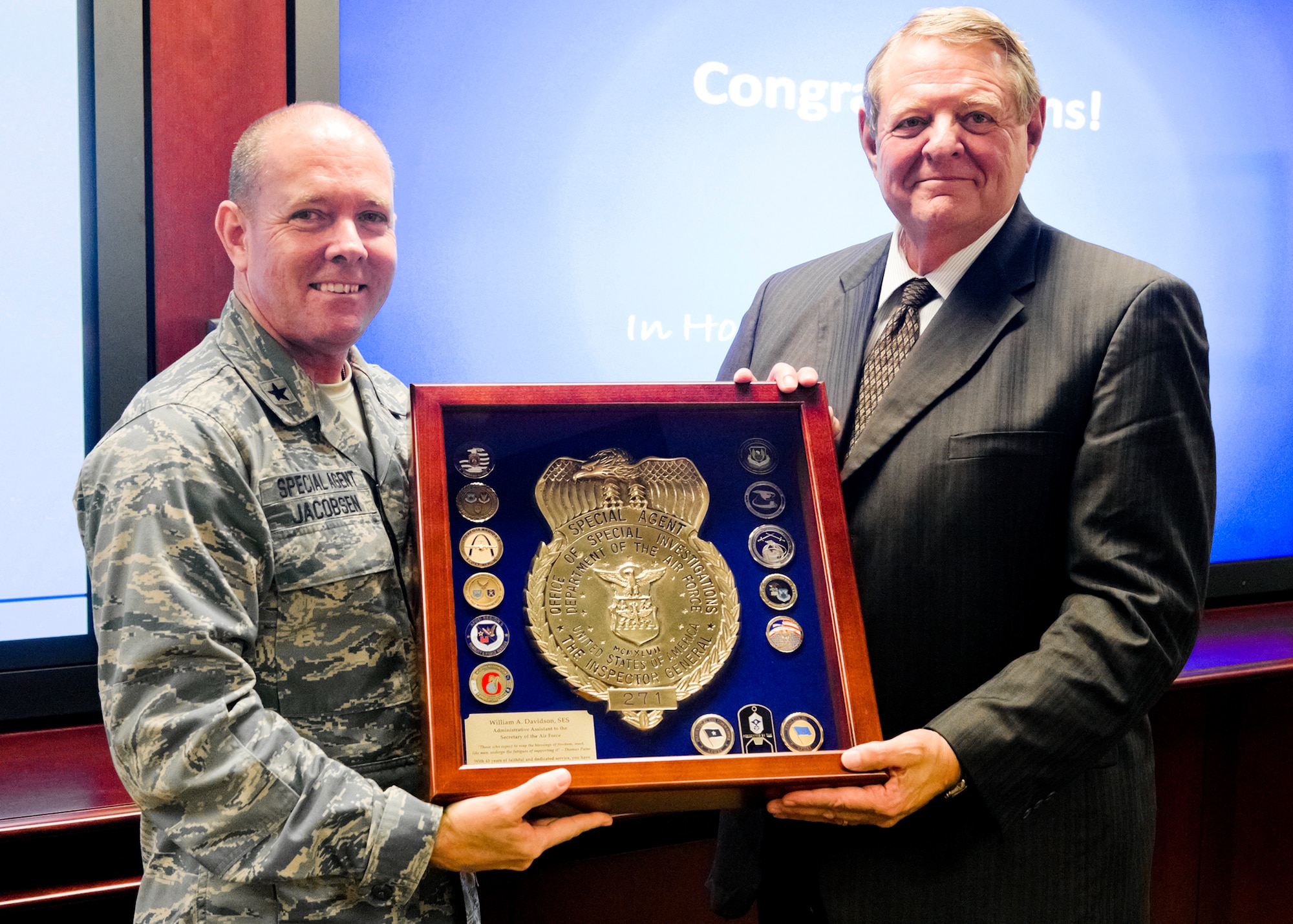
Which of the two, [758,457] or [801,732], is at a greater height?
[758,457]

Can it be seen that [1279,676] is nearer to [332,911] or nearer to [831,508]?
[831,508]

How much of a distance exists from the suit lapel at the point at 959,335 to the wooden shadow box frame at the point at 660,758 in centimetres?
8

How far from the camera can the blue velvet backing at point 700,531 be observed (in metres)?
1.11

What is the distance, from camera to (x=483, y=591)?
113 cm

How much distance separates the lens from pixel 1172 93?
101 inches

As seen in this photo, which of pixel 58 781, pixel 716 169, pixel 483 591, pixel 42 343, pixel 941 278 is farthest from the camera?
pixel 716 169

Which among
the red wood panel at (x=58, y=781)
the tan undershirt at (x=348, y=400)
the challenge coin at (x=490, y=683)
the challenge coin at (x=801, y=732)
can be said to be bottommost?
the red wood panel at (x=58, y=781)

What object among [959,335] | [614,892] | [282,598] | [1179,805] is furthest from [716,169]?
[1179,805]

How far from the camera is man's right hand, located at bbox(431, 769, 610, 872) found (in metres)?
1.01

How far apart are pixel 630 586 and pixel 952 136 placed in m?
0.74

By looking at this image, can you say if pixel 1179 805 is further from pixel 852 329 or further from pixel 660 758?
pixel 660 758

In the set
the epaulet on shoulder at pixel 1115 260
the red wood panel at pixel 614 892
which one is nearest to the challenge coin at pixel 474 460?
the epaulet on shoulder at pixel 1115 260

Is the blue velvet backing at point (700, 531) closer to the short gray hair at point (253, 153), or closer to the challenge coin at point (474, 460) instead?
the challenge coin at point (474, 460)

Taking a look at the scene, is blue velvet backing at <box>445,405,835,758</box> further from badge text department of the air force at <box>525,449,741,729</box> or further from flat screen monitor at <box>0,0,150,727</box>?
flat screen monitor at <box>0,0,150,727</box>
